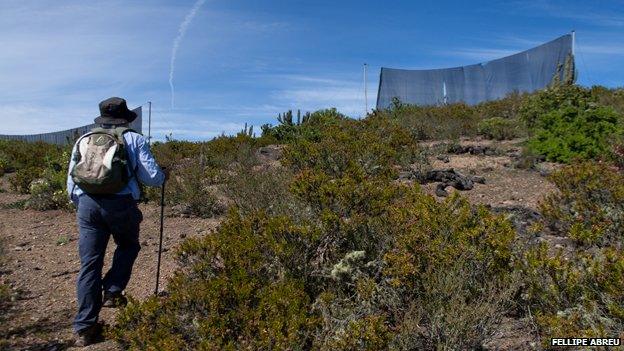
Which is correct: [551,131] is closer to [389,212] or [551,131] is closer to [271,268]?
[389,212]

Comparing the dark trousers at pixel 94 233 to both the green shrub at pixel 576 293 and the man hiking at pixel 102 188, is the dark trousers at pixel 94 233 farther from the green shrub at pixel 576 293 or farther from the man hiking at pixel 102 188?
the green shrub at pixel 576 293

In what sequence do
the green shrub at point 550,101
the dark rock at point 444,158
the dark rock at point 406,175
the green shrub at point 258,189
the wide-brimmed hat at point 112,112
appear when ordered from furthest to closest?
the green shrub at point 550,101 < the dark rock at point 444,158 < the dark rock at point 406,175 < the green shrub at point 258,189 < the wide-brimmed hat at point 112,112

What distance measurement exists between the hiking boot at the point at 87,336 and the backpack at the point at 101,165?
810 mm

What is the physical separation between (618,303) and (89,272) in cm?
285

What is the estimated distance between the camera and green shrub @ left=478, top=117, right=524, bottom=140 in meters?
12.1

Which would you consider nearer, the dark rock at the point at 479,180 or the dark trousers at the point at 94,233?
the dark trousers at the point at 94,233

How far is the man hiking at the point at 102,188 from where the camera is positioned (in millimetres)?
3641

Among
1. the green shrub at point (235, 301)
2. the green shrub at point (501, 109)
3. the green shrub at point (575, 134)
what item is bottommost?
the green shrub at point (235, 301)

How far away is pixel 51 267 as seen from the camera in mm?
5652

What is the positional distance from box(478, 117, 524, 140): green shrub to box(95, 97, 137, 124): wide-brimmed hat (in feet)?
30.9

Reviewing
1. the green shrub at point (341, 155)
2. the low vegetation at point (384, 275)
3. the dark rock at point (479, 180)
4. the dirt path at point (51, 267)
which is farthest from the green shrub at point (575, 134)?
the dirt path at point (51, 267)

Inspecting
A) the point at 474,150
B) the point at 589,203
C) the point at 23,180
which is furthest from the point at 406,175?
the point at 23,180

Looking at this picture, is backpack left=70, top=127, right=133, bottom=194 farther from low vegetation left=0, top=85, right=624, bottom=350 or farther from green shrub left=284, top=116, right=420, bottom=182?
green shrub left=284, top=116, right=420, bottom=182

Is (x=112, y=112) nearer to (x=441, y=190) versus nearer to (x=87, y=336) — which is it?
(x=87, y=336)
